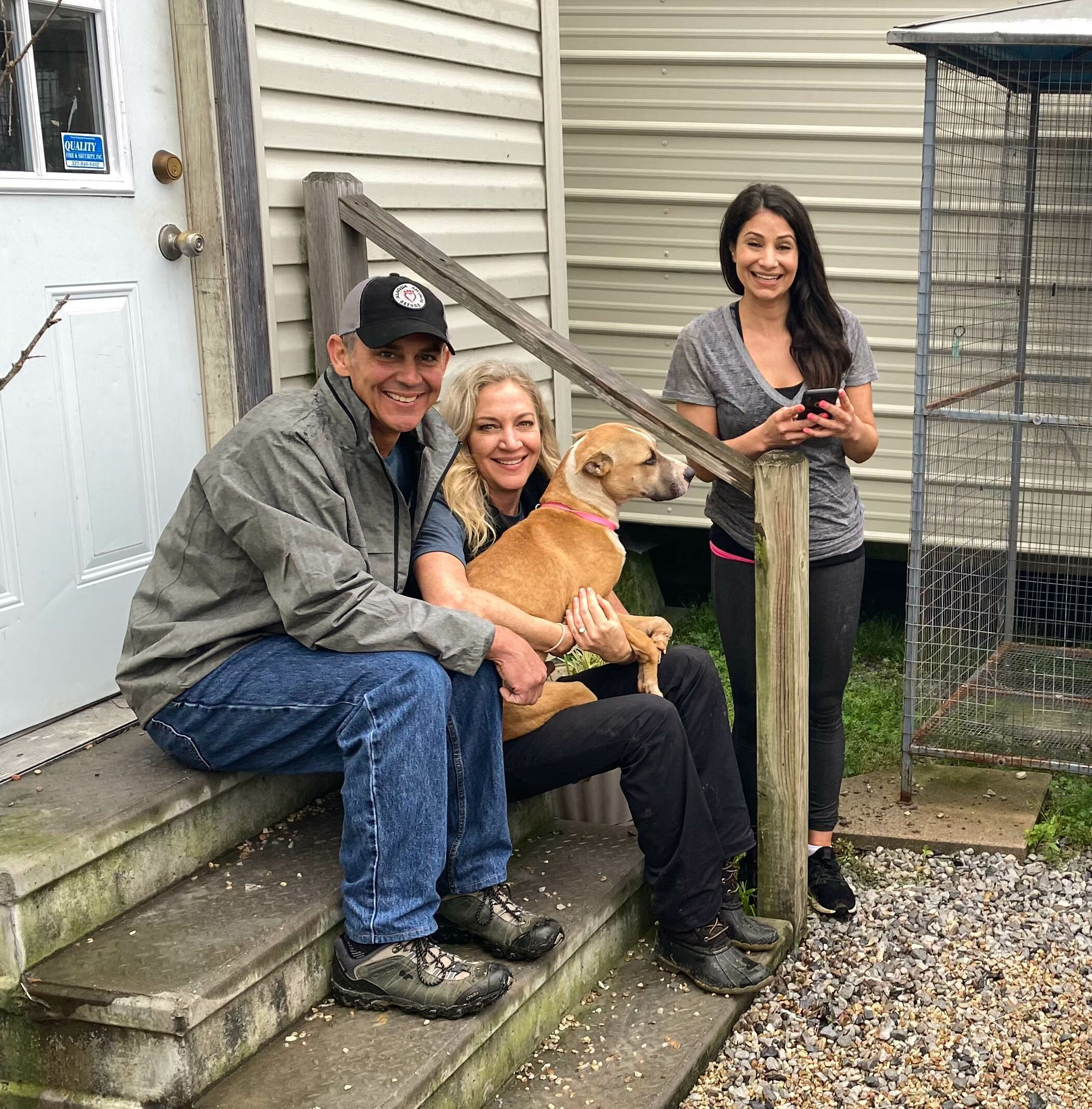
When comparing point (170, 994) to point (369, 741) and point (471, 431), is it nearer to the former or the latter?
point (369, 741)

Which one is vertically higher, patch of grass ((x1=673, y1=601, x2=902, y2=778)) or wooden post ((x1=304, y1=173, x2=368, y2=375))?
wooden post ((x1=304, y1=173, x2=368, y2=375))

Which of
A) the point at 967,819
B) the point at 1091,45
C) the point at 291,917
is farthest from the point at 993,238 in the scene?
the point at 291,917

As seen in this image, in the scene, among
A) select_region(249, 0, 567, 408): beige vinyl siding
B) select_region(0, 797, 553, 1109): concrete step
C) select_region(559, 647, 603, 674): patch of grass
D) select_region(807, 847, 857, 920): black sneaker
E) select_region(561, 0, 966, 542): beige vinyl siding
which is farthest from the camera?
select_region(561, 0, 966, 542): beige vinyl siding

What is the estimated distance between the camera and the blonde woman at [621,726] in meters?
3.32

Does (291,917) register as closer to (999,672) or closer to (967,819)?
(967,819)

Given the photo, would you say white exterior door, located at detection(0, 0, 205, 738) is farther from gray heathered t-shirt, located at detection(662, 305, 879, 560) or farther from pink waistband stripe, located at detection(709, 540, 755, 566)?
pink waistband stripe, located at detection(709, 540, 755, 566)

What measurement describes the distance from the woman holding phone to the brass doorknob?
4.63 ft

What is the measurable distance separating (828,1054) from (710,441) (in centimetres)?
160

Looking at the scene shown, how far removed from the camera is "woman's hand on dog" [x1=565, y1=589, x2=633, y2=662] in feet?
11.3

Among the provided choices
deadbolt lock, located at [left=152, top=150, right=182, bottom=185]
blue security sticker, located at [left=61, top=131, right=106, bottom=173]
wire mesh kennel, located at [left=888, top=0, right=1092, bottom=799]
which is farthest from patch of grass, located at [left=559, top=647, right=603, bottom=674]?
blue security sticker, located at [left=61, top=131, right=106, bottom=173]

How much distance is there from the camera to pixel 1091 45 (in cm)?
436

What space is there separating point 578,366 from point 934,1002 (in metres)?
1.97

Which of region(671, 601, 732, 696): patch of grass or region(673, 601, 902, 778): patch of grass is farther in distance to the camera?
region(671, 601, 732, 696): patch of grass

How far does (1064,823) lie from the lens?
15.5 feet
